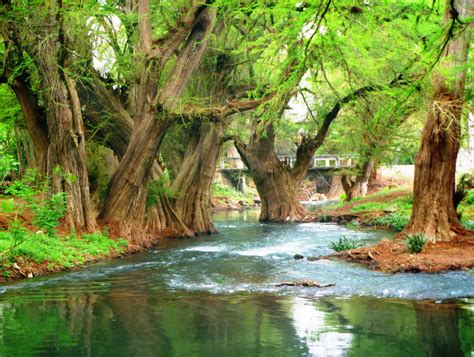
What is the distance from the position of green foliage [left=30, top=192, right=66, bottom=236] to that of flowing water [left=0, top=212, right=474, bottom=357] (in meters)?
1.69

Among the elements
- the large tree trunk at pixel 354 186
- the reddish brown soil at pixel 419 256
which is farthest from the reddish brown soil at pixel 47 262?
the large tree trunk at pixel 354 186

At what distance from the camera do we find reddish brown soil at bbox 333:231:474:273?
11.4m

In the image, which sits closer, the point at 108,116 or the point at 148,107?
the point at 148,107

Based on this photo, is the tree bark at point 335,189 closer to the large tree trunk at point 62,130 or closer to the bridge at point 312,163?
the bridge at point 312,163

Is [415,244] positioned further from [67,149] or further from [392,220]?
[392,220]

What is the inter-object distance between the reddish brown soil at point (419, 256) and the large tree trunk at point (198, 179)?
→ 9.69m

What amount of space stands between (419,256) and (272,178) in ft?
59.9

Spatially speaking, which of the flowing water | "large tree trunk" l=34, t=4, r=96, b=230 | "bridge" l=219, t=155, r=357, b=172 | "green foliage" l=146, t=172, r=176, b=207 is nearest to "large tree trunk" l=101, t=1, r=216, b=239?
"large tree trunk" l=34, t=4, r=96, b=230

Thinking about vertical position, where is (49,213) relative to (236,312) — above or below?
above

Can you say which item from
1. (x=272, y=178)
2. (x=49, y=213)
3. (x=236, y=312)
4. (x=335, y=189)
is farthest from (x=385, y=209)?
(x=335, y=189)

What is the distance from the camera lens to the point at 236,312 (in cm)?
806

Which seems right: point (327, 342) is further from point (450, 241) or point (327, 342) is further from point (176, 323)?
point (450, 241)

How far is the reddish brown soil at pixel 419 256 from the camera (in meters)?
11.4

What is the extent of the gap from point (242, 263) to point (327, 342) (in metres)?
7.73
